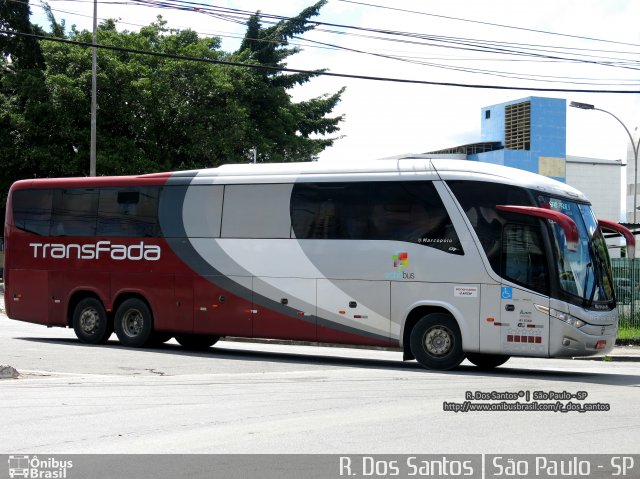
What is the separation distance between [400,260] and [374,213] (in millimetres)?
977

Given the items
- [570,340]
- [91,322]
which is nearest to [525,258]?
[570,340]

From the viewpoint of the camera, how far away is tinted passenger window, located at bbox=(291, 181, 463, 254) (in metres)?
17.0

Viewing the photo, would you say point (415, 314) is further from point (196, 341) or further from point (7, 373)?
Answer: point (7, 373)

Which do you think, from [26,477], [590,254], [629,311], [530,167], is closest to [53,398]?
[26,477]

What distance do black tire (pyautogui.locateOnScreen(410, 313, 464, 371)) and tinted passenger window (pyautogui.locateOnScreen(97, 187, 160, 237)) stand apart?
20.3 ft

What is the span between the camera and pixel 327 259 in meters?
18.2

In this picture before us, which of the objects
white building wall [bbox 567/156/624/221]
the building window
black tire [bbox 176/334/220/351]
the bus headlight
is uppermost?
the building window

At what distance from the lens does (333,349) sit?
24.0m

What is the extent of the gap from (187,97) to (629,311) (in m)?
25.5

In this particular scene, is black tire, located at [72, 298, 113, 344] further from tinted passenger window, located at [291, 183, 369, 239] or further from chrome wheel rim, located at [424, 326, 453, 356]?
chrome wheel rim, located at [424, 326, 453, 356]

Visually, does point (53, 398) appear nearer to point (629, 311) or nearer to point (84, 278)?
point (84, 278)

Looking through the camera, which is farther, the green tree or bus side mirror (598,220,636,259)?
the green tree

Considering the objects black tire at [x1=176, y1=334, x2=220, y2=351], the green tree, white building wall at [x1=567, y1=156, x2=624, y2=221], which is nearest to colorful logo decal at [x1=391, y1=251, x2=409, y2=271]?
black tire at [x1=176, y1=334, x2=220, y2=351]

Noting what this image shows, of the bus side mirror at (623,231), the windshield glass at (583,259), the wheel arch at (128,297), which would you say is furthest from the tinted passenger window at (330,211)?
the bus side mirror at (623,231)
